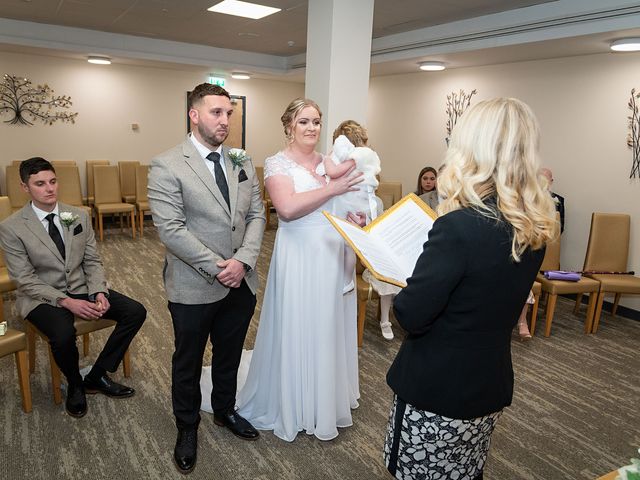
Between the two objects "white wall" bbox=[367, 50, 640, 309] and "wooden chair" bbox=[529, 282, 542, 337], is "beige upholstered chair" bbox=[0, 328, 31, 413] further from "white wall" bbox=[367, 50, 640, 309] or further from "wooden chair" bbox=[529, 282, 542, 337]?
"wooden chair" bbox=[529, 282, 542, 337]

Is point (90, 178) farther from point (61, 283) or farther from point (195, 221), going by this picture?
point (195, 221)

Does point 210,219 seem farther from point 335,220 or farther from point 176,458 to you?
point 176,458

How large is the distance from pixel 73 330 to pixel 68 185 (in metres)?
5.16

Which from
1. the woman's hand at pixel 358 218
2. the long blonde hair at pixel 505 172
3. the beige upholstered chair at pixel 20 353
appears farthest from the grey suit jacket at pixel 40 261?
the long blonde hair at pixel 505 172

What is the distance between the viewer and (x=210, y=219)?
240 centimetres

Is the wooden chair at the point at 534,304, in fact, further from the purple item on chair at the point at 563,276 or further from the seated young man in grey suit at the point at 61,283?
the seated young man in grey suit at the point at 61,283

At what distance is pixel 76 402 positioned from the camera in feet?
9.70

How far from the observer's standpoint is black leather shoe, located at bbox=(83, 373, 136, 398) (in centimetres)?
314

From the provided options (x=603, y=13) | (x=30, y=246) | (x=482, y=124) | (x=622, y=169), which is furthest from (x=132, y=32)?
(x=482, y=124)

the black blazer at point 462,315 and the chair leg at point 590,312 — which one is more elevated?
the black blazer at point 462,315

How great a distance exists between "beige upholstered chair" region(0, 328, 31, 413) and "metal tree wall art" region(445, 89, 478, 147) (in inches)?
248

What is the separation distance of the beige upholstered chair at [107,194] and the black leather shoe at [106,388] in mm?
4824

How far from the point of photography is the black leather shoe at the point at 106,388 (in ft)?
10.3

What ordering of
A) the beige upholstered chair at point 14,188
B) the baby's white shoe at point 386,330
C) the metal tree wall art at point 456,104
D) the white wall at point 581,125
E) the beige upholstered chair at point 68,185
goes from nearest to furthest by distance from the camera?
1. the baby's white shoe at point 386,330
2. the white wall at point 581,125
3. the beige upholstered chair at point 14,188
4. the beige upholstered chair at point 68,185
5. the metal tree wall art at point 456,104
